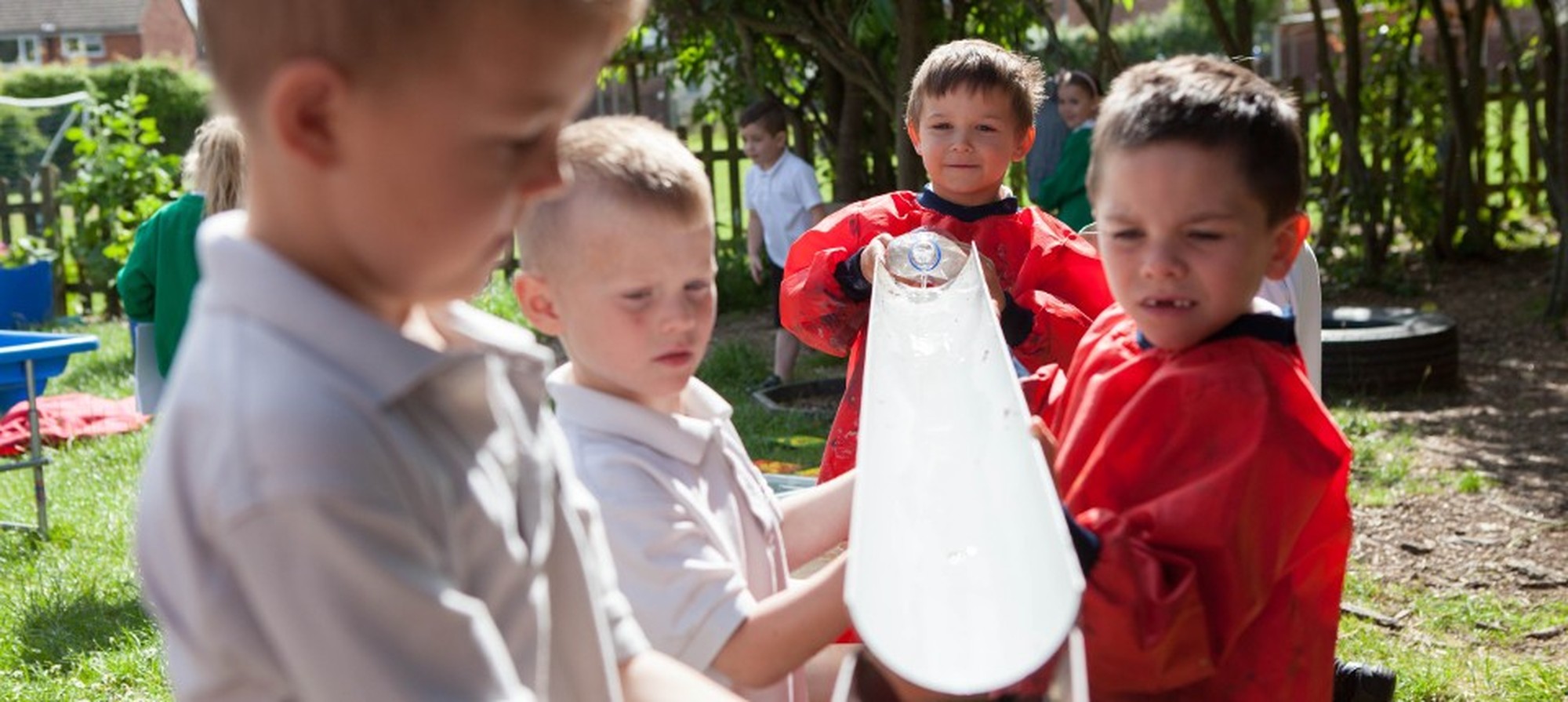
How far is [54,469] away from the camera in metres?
7.66

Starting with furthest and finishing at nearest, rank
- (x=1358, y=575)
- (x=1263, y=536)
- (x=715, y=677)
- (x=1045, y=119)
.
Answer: (x=1045, y=119) → (x=1358, y=575) → (x=715, y=677) → (x=1263, y=536)

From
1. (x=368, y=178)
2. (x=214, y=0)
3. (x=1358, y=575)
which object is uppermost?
(x=214, y=0)

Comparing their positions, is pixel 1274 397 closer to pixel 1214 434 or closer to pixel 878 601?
pixel 1214 434

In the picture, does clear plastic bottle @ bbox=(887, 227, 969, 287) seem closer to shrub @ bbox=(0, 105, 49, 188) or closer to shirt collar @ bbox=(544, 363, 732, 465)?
shirt collar @ bbox=(544, 363, 732, 465)

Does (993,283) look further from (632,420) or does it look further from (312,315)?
(312,315)

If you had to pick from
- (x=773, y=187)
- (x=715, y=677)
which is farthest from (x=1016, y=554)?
(x=773, y=187)

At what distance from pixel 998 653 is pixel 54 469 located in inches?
285

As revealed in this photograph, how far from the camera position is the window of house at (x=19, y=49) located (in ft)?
196

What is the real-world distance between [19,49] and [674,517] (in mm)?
65386

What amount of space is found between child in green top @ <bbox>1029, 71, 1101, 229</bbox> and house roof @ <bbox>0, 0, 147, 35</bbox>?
5524 centimetres

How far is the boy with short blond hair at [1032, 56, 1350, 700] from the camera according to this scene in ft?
5.56

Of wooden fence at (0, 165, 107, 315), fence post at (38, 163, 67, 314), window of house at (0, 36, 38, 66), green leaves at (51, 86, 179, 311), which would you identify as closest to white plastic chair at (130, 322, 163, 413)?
green leaves at (51, 86, 179, 311)

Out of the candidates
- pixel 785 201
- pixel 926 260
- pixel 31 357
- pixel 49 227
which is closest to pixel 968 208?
pixel 926 260

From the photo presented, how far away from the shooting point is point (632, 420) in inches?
77.4
